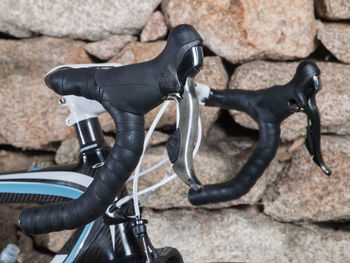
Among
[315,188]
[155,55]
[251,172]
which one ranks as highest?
[155,55]

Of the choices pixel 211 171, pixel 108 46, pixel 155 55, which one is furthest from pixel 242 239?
pixel 108 46

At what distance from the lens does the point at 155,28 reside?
1.33 meters

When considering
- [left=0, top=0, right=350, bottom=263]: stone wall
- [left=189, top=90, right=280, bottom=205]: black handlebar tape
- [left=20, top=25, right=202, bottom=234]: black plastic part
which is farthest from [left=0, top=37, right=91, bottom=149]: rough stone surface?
[left=20, top=25, right=202, bottom=234]: black plastic part

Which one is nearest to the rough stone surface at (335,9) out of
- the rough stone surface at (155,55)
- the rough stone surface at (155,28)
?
→ the rough stone surface at (155,55)

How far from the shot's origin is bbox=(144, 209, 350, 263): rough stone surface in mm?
1300

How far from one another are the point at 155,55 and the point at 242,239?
638 mm

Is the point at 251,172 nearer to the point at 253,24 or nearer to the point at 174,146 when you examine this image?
the point at 174,146

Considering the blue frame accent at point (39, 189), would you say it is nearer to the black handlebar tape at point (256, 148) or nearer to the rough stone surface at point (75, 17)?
the black handlebar tape at point (256, 148)

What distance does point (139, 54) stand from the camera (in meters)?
1.29

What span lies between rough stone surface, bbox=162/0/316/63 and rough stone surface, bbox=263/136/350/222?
0.31 metres

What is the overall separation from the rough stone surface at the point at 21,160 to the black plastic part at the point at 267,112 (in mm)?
645

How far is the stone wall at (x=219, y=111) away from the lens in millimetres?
1249

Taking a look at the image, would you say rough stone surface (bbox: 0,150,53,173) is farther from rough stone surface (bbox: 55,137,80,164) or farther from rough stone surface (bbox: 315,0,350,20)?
rough stone surface (bbox: 315,0,350,20)

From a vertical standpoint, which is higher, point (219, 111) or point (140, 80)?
point (140, 80)
